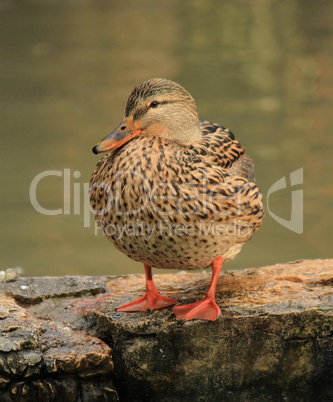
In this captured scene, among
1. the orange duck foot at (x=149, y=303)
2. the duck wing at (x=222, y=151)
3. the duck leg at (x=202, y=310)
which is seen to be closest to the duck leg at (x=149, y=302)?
the orange duck foot at (x=149, y=303)

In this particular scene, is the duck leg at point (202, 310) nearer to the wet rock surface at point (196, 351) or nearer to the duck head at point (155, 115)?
the wet rock surface at point (196, 351)

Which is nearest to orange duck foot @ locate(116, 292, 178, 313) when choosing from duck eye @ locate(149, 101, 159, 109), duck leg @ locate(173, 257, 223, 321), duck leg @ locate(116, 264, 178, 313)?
duck leg @ locate(116, 264, 178, 313)

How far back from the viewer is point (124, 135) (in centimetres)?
436

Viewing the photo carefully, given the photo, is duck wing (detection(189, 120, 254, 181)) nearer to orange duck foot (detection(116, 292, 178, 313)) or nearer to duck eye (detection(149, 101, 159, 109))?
duck eye (detection(149, 101, 159, 109))

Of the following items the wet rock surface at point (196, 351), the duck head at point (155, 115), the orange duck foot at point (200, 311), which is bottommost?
the wet rock surface at point (196, 351)

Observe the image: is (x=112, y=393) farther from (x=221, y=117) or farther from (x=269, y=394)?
(x=221, y=117)

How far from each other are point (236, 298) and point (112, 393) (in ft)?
2.67

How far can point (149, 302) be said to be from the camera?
4.57 meters

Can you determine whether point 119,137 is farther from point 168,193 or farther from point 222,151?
point 222,151

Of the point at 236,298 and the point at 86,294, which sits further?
the point at 86,294

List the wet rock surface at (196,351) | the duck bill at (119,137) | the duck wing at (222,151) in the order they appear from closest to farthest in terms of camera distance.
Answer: the wet rock surface at (196,351), the duck bill at (119,137), the duck wing at (222,151)

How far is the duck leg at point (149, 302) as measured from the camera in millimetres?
4539

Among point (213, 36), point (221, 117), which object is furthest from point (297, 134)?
point (213, 36)

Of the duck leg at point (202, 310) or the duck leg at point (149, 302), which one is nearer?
the duck leg at point (202, 310)
